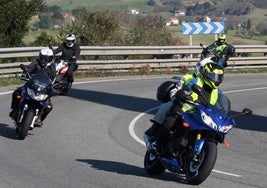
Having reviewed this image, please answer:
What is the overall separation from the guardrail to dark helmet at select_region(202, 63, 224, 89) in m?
15.6

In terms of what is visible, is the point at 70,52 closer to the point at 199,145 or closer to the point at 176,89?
the point at 176,89

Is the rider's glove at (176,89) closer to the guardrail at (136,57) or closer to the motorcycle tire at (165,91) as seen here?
the motorcycle tire at (165,91)

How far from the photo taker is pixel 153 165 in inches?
401

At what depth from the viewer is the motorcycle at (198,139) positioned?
29.7 feet

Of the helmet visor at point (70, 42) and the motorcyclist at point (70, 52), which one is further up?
the helmet visor at point (70, 42)

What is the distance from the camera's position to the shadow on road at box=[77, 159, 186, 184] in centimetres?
1016

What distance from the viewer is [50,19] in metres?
56.1

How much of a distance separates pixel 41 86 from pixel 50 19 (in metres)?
43.3

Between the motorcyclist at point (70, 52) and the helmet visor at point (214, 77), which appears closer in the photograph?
the helmet visor at point (214, 77)

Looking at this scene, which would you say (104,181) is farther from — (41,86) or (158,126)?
(41,86)

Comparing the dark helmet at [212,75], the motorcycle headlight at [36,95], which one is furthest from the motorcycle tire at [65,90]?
the dark helmet at [212,75]

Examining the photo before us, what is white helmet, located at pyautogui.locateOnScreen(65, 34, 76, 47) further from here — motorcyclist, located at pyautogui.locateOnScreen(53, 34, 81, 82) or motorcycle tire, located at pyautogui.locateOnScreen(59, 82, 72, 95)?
motorcycle tire, located at pyautogui.locateOnScreen(59, 82, 72, 95)

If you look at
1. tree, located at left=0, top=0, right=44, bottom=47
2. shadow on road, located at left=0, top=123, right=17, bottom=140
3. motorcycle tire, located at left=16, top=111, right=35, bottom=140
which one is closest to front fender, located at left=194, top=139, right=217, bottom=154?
motorcycle tire, located at left=16, top=111, right=35, bottom=140

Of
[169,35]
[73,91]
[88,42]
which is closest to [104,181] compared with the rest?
[73,91]
